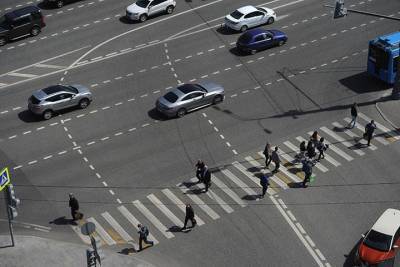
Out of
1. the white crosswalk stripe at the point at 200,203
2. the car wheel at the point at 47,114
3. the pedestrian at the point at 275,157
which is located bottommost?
the white crosswalk stripe at the point at 200,203

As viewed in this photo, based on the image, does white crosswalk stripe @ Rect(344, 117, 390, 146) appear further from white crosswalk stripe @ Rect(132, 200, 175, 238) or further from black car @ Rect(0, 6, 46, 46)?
black car @ Rect(0, 6, 46, 46)

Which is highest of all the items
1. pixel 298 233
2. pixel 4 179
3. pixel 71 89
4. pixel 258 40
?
pixel 4 179

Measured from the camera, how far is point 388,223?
105 ft

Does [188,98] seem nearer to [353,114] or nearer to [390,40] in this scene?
[353,114]

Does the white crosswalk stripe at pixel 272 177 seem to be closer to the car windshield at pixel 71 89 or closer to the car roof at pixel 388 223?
the car roof at pixel 388 223

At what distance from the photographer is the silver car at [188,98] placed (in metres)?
43.8

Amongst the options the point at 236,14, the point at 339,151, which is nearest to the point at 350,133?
the point at 339,151

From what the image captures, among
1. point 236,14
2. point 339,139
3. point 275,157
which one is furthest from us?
point 236,14

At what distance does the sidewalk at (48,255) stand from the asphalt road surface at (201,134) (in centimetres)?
90

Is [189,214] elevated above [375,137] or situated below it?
above

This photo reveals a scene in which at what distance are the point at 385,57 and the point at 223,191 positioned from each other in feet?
55.0

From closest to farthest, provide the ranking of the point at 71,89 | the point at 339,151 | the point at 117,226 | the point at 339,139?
the point at 117,226 → the point at 339,151 → the point at 339,139 → the point at 71,89

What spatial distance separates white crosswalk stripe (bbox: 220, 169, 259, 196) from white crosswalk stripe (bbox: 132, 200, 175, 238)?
542cm

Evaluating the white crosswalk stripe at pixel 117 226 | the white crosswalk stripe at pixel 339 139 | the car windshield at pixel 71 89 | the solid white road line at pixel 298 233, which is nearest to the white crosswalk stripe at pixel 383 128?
the white crosswalk stripe at pixel 339 139
